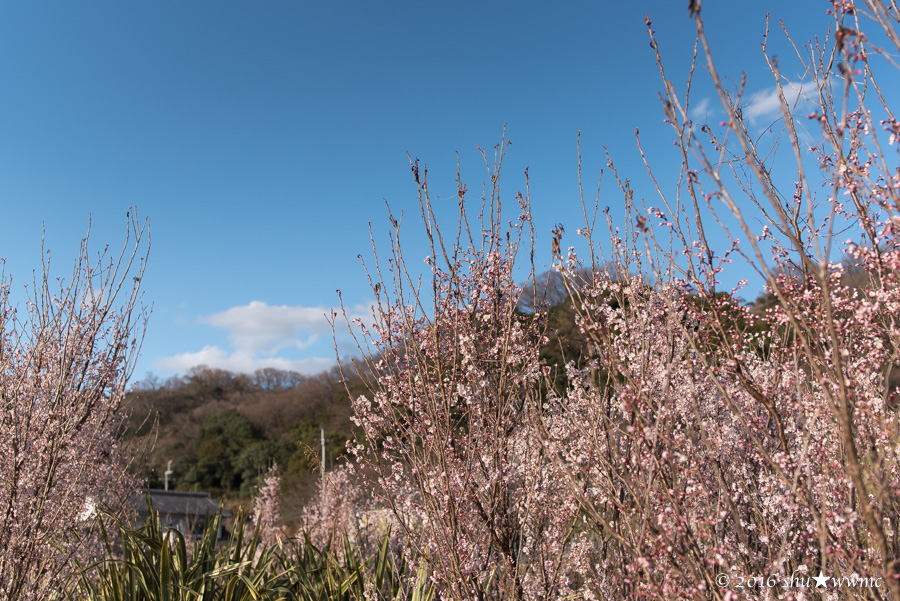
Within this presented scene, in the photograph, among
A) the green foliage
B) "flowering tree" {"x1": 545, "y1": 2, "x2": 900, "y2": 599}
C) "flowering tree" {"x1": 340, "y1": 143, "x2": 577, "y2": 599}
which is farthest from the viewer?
the green foliage

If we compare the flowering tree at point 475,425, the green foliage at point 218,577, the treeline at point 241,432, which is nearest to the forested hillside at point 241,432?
the treeline at point 241,432

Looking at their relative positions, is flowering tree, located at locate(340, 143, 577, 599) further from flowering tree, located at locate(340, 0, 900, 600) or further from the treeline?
the treeline

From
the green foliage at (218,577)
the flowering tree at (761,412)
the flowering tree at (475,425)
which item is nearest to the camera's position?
the flowering tree at (761,412)

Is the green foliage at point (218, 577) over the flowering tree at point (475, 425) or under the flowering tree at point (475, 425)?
under

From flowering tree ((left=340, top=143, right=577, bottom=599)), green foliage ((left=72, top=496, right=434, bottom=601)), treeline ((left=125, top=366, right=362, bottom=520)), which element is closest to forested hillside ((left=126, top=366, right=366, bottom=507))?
treeline ((left=125, top=366, right=362, bottom=520))

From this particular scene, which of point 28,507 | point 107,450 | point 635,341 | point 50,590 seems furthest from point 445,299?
point 107,450

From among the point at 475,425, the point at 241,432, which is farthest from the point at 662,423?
the point at 241,432

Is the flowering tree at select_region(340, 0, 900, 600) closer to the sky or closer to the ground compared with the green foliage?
closer to the sky

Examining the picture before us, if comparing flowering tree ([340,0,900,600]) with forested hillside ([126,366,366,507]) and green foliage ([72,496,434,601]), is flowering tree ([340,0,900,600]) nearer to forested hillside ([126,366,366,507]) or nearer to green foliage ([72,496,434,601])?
green foliage ([72,496,434,601])

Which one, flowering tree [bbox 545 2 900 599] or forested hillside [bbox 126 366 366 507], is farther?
forested hillside [bbox 126 366 366 507]

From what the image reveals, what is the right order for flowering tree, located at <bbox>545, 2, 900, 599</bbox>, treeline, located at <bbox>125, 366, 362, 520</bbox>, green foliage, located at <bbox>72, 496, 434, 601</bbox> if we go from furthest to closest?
1. treeline, located at <bbox>125, 366, 362, 520</bbox>
2. green foliage, located at <bbox>72, 496, 434, 601</bbox>
3. flowering tree, located at <bbox>545, 2, 900, 599</bbox>

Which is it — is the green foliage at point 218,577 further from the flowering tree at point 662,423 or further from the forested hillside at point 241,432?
the forested hillside at point 241,432

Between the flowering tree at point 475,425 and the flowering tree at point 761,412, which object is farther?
the flowering tree at point 475,425

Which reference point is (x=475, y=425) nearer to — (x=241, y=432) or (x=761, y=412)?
(x=761, y=412)
